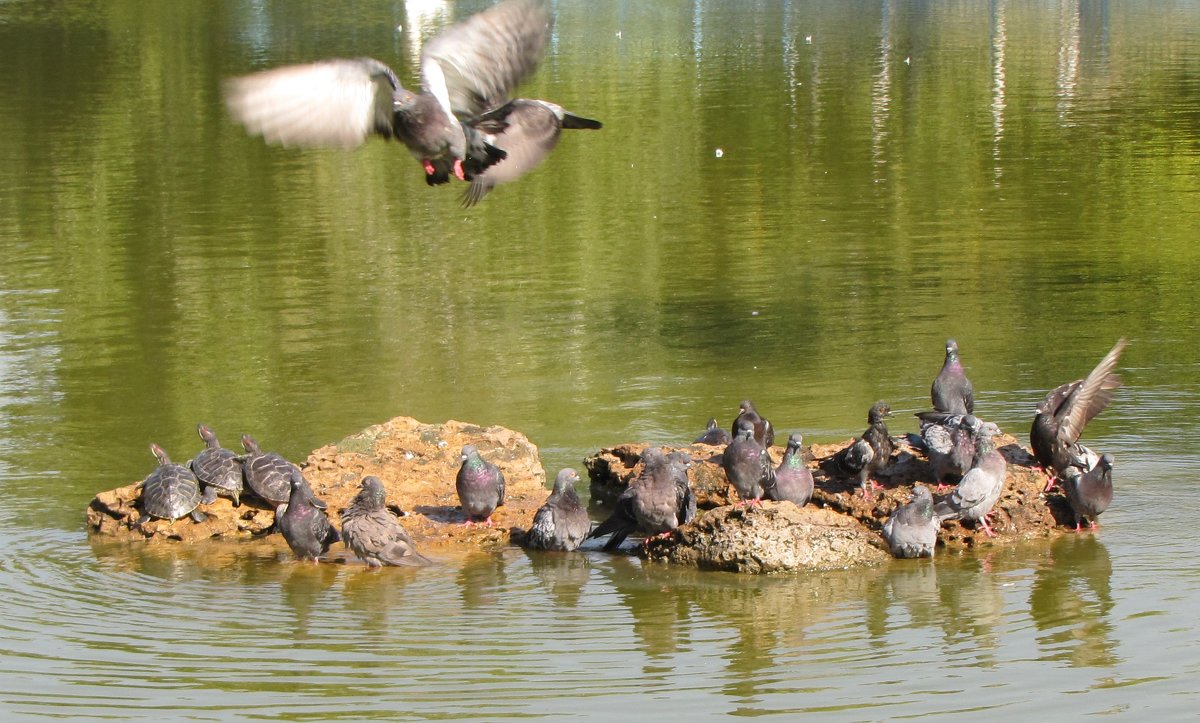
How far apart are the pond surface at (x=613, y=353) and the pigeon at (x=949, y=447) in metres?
0.68

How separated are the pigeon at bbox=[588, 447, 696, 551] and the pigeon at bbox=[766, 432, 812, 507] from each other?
1.91 ft

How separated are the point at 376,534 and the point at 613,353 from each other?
6484 mm

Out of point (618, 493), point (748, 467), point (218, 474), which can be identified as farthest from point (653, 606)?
point (218, 474)

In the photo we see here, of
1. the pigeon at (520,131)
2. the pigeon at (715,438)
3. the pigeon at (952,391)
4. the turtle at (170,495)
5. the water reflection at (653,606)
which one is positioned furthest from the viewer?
the pigeon at (715,438)

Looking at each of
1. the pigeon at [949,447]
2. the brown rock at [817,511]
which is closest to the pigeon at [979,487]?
the pigeon at [949,447]

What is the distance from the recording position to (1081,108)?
36188 mm

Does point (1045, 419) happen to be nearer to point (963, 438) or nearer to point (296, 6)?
point (963, 438)

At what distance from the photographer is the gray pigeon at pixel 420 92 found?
8641mm

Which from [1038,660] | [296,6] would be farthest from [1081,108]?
[296,6]

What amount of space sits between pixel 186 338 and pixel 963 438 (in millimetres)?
10568

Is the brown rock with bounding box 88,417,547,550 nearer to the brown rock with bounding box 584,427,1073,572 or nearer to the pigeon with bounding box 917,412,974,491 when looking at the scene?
the brown rock with bounding box 584,427,1073,572

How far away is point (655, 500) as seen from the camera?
10.5 metres

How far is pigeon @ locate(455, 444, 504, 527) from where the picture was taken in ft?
36.2

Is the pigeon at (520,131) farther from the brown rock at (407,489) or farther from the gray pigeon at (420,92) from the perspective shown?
the brown rock at (407,489)
